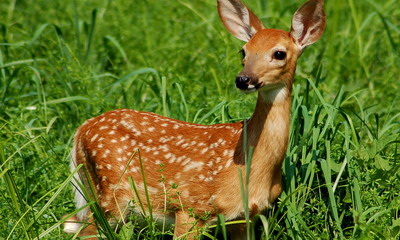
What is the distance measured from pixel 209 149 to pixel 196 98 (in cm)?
142

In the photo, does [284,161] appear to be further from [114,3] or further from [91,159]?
[114,3]

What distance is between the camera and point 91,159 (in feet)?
16.4

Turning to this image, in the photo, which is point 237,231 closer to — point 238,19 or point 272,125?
point 272,125

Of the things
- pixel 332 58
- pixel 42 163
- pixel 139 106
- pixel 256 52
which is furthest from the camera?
pixel 332 58

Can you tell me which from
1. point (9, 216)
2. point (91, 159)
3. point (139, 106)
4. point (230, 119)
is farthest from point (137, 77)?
point (9, 216)

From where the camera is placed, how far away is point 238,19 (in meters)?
4.97

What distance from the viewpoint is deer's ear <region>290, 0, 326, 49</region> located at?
4754 millimetres

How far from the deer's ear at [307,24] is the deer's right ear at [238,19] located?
0.94ft

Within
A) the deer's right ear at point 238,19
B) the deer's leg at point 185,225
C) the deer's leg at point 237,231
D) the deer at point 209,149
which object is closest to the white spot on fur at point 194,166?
the deer at point 209,149

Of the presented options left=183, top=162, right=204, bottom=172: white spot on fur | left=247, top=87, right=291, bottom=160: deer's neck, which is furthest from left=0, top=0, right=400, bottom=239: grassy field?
left=183, top=162, right=204, bottom=172: white spot on fur

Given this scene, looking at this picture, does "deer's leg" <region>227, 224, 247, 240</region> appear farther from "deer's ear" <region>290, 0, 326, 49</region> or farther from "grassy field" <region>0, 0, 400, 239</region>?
"deer's ear" <region>290, 0, 326, 49</region>

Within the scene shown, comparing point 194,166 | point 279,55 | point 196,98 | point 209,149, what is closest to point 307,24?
point 279,55

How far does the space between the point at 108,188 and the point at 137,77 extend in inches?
67.0

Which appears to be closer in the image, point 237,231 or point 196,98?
point 237,231
